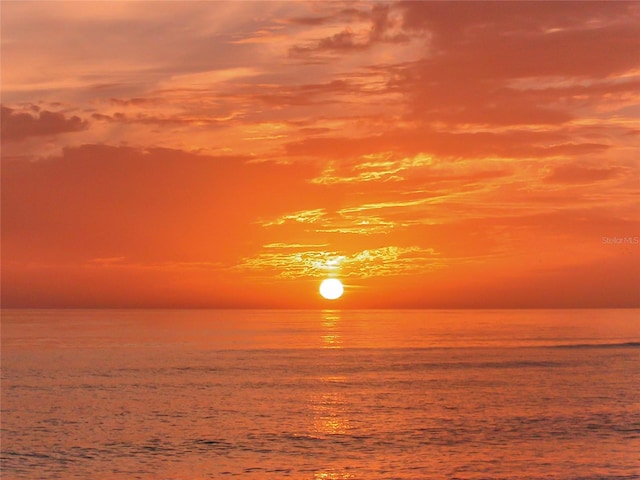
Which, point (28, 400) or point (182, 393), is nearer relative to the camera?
point (28, 400)

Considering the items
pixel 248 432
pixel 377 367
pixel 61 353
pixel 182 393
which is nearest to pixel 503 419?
pixel 248 432

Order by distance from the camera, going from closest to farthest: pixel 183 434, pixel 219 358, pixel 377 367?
pixel 183 434 < pixel 377 367 < pixel 219 358

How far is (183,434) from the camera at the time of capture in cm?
4566

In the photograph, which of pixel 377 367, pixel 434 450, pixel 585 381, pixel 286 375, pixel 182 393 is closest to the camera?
pixel 434 450

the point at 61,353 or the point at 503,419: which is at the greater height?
the point at 61,353

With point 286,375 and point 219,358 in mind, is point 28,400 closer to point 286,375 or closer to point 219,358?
point 286,375

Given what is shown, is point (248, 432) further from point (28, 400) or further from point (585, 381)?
point (585, 381)

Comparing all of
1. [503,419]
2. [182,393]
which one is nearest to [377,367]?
[182,393]

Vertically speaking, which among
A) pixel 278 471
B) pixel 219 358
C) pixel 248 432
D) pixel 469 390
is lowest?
pixel 278 471

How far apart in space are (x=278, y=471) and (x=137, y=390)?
3332 centimetres

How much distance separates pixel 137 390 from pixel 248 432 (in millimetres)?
23699

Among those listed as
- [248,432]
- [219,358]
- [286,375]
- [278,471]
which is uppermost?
[219,358]

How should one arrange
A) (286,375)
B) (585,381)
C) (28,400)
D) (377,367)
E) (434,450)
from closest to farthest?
(434,450), (28,400), (585,381), (286,375), (377,367)

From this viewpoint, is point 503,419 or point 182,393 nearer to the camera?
point 503,419
